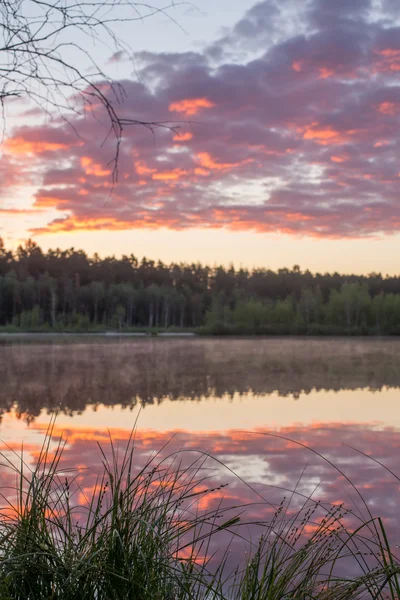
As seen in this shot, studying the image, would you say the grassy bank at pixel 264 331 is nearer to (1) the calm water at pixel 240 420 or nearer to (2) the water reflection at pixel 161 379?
(2) the water reflection at pixel 161 379

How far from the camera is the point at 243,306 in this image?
3322 inches

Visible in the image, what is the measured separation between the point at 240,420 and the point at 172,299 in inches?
3322

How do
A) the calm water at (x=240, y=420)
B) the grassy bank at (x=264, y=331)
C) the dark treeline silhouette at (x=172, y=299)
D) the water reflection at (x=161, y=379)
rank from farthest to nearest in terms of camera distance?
the dark treeline silhouette at (x=172, y=299)
the grassy bank at (x=264, y=331)
the water reflection at (x=161, y=379)
the calm water at (x=240, y=420)

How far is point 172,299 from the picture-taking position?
94.2 metres

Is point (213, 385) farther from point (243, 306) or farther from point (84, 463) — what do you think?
point (243, 306)

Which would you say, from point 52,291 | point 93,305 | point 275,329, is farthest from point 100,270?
point 275,329

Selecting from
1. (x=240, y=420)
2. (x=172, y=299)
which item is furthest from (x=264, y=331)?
(x=240, y=420)

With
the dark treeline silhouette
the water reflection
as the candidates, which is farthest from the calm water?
the dark treeline silhouette

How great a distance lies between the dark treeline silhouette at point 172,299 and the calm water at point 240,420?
53748 millimetres

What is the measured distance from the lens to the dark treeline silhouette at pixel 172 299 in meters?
78.6

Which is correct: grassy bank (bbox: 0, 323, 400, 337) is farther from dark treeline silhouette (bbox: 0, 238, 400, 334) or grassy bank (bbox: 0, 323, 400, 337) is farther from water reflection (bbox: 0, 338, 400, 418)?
water reflection (bbox: 0, 338, 400, 418)

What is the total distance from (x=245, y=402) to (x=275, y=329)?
6127cm

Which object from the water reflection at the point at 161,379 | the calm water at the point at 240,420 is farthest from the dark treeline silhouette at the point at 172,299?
the calm water at the point at 240,420

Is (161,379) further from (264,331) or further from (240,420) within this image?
(264,331)
